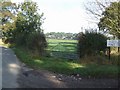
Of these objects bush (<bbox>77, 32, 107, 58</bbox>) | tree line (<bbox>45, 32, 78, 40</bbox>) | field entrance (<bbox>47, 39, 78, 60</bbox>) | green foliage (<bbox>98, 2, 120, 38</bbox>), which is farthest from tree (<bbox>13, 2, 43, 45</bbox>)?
bush (<bbox>77, 32, 107, 58</bbox>)

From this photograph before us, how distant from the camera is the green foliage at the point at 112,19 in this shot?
25.7 metres

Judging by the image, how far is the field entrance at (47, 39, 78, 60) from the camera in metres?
24.0

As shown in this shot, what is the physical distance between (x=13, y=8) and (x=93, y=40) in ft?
175

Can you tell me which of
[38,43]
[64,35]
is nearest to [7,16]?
[64,35]

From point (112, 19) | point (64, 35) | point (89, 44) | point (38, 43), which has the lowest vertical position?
point (38, 43)

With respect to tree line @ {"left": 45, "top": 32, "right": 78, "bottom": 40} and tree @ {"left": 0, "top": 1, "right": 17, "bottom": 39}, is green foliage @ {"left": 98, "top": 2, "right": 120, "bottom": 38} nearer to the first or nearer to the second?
tree line @ {"left": 45, "top": 32, "right": 78, "bottom": 40}

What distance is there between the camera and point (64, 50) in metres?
27.5

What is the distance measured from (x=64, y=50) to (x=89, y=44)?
5061 mm

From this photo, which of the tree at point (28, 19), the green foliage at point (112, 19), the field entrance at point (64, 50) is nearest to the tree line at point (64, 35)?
the field entrance at point (64, 50)

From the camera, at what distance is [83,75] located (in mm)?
14633

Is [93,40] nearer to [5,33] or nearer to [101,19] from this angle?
[101,19]

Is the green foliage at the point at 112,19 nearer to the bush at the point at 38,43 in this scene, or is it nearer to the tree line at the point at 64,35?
the tree line at the point at 64,35

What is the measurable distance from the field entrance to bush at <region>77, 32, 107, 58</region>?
31.7 inches

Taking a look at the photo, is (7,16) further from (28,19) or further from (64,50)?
(64,50)
